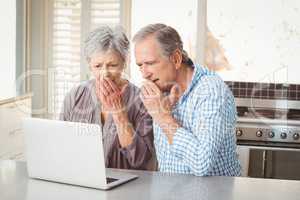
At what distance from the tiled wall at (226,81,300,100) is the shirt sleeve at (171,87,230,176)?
2.33 feet

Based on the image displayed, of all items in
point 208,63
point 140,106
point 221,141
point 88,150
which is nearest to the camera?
point 88,150

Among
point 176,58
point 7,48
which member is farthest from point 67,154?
point 7,48

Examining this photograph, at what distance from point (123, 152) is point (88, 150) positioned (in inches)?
26.3

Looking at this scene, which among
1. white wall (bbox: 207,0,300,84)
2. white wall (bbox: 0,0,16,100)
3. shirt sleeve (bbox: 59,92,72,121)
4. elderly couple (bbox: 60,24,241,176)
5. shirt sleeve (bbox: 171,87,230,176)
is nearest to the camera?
shirt sleeve (bbox: 171,87,230,176)

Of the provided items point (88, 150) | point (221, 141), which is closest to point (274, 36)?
point (221, 141)

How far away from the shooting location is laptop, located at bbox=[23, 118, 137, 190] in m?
1.64

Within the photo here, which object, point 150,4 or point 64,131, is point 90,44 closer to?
point 150,4

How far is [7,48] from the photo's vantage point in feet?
8.45

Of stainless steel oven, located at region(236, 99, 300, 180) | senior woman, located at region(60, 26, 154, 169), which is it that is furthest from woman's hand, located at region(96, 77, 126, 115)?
stainless steel oven, located at region(236, 99, 300, 180)

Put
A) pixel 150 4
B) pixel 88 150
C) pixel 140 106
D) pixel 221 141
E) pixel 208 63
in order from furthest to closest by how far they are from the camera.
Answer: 1. pixel 208 63
2. pixel 150 4
3. pixel 140 106
4. pixel 221 141
5. pixel 88 150

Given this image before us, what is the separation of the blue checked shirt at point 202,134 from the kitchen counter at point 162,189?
140 mm

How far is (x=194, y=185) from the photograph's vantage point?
1709 millimetres

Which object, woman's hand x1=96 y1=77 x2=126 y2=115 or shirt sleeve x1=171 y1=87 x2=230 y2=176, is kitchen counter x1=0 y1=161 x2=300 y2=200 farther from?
woman's hand x1=96 y1=77 x2=126 y2=115

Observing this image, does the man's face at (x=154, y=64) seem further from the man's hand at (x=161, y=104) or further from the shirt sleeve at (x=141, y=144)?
the shirt sleeve at (x=141, y=144)
